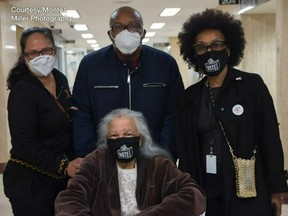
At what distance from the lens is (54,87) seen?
227cm

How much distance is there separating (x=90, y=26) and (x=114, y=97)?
400 inches

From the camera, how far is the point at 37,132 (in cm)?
209

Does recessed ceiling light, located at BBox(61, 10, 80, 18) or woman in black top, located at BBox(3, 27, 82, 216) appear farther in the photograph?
recessed ceiling light, located at BBox(61, 10, 80, 18)

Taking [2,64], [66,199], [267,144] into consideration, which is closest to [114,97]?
[66,199]

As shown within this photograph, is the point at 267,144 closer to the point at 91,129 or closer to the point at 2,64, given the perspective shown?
the point at 91,129

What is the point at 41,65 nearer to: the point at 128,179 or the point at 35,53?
the point at 35,53

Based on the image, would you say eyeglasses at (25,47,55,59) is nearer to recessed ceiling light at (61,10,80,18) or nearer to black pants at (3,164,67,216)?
black pants at (3,164,67,216)

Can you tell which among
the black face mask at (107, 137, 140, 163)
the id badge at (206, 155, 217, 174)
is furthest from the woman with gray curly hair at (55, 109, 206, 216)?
the id badge at (206, 155, 217, 174)

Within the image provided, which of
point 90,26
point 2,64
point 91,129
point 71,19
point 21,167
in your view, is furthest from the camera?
point 90,26

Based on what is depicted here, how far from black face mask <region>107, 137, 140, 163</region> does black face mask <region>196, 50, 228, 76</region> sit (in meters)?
0.52

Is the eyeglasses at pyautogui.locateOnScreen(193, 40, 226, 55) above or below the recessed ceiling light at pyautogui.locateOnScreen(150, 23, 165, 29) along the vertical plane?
below

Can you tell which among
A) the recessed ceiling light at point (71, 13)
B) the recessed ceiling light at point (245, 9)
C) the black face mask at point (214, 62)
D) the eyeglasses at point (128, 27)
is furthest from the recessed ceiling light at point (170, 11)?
the black face mask at point (214, 62)

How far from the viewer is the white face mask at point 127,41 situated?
214 cm

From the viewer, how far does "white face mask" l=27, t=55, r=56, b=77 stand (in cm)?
215
